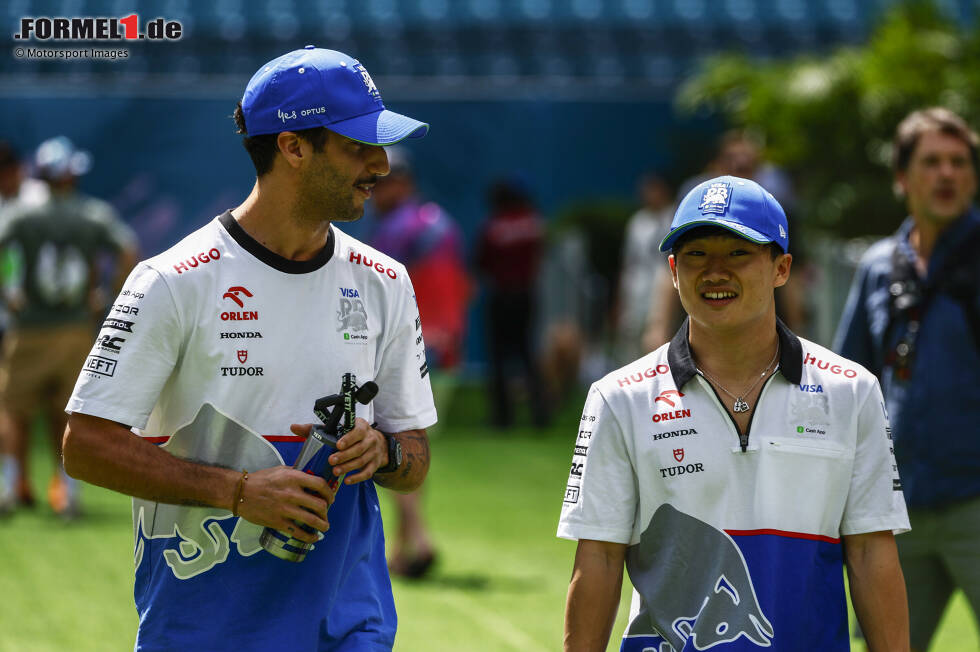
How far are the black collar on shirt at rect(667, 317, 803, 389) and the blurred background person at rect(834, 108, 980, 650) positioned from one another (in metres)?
1.60

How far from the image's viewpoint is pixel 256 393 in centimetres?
350

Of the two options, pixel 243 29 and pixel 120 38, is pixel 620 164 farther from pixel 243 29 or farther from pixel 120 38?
pixel 120 38

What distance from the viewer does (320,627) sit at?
11.7 ft

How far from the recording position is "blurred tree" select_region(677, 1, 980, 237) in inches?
482

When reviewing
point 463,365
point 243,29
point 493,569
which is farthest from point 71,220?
point 243,29

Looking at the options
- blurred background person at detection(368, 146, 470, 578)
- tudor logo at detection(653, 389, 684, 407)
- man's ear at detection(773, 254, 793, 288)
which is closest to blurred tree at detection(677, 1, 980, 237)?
blurred background person at detection(368, 146, 470, 578)

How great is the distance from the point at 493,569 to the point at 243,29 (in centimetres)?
1527

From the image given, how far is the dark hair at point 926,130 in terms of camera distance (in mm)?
5266

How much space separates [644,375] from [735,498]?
374mm

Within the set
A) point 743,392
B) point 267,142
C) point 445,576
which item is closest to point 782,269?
point 743,392

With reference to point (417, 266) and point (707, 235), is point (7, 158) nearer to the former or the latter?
point (417, 266)

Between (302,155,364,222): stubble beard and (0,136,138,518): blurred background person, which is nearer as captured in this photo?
(302,155,364,222): stubble beard

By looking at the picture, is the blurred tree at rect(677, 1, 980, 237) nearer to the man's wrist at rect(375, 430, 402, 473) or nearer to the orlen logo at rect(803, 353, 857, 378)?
the orlen logo at rect(803, 353, 857, 378)

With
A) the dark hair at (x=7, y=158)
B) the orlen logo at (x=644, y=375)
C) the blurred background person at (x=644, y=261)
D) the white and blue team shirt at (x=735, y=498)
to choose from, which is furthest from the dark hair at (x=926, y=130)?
the dark hair at (x=7, y=158)
